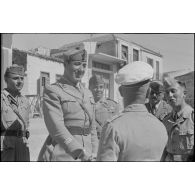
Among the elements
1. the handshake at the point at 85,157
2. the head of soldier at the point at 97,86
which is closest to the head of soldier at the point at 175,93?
the head of soldier at the point at 97,86

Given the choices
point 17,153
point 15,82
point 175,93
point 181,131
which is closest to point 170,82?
point 175,93

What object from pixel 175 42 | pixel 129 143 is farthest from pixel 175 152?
pixel 175 42

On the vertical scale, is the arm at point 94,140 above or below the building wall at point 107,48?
below

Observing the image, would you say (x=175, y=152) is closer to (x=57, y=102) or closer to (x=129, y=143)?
(x=129, y=143)

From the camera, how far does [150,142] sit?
11.9ft

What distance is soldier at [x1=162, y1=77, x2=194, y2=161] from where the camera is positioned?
420 cm

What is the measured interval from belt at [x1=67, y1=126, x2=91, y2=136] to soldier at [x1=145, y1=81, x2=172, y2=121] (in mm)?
796

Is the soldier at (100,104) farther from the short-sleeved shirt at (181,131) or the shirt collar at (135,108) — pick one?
the short-sleeved shirt at (181,131)

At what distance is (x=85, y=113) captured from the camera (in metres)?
4.14

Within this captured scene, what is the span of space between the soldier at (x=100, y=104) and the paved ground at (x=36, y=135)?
68cm

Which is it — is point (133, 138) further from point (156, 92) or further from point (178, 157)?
point (178, 157)

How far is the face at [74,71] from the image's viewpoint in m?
4.14

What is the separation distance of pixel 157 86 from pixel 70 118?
3.77 feet
